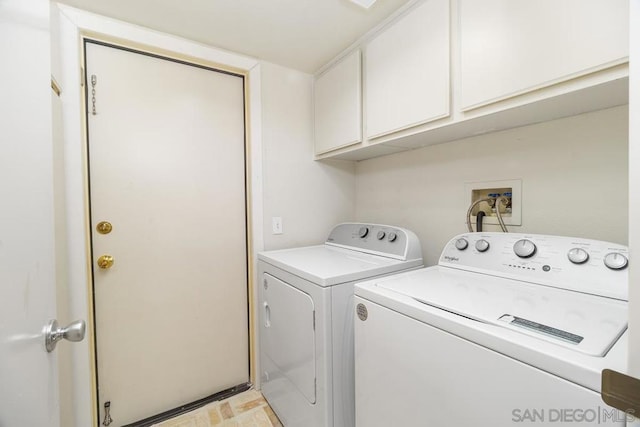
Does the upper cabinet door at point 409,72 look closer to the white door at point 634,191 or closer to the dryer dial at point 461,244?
the dryer dial at point 461,244

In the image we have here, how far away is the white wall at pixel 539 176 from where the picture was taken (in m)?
1.03

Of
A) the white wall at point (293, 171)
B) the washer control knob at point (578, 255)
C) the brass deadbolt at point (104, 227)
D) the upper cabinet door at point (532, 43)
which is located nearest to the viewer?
the upper cabinet door at point (532, 43)

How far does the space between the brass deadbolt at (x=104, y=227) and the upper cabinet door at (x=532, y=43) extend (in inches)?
72.7

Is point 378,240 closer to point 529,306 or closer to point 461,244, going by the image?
point 461,244

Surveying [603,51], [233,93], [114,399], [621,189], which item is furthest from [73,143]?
[621,189]

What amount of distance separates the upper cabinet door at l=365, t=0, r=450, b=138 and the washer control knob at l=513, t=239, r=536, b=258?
62 centimetres

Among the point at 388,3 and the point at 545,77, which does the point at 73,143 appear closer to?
the point at 388,3

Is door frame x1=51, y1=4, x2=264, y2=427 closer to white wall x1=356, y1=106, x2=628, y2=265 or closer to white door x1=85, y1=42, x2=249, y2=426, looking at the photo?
white door x1=85, y1=42, x2=249, y2=426

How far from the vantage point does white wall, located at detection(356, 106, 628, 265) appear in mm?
1028

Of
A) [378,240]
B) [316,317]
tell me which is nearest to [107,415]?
[316,317]

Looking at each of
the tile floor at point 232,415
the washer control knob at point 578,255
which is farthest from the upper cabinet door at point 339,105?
the tile floor at point 232,415

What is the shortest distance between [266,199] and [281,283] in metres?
0.65

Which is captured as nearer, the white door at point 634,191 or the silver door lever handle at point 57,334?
the white door at point 634,191

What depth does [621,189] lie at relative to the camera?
1004 mm
